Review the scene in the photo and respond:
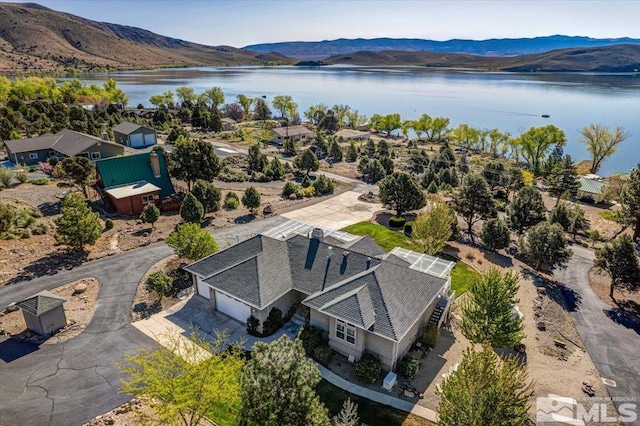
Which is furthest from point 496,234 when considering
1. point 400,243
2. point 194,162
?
point 194,162

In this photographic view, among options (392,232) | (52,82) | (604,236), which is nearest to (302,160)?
(392,232)

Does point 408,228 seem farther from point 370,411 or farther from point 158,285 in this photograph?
point 158,285

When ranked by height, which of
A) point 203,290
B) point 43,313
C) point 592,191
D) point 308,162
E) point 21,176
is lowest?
point 592,191

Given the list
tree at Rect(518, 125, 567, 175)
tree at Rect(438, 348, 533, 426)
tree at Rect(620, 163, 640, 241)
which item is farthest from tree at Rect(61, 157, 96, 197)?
tree at Rect(518, 125, 567, 175)

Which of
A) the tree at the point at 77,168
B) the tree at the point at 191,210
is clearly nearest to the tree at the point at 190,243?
the tree at the point at 191,210

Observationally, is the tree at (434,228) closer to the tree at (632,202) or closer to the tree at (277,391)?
the tree at (277,391)
